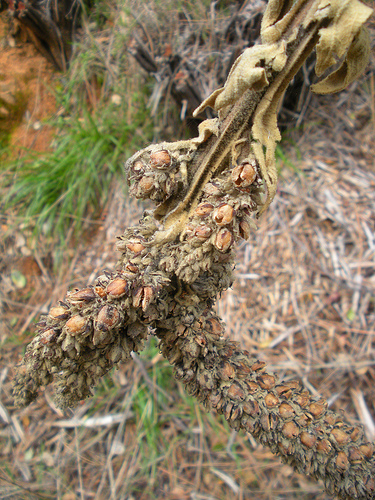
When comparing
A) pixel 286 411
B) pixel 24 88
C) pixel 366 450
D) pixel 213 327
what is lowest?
pixel 366 450

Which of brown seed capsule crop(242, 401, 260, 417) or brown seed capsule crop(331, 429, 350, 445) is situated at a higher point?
brown seed capsule crop(242, 401, 260, 417)

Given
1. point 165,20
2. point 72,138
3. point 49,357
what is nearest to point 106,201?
point 72,138

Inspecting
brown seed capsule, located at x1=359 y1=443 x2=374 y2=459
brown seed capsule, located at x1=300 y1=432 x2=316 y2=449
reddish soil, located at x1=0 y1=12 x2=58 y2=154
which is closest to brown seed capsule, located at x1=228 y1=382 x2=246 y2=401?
brown seed capsule, located at x1=300 y1=432 x2=316 y2=449

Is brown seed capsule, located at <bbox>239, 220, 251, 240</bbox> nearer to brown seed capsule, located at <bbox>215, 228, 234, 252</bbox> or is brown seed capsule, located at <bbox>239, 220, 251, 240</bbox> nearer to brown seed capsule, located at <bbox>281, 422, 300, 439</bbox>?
brown seed capsule, located at <bbox>215, 228, 234, 252</bbox>

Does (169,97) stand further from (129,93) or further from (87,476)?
(87,476)

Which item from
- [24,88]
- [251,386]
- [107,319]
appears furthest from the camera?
[24,88]

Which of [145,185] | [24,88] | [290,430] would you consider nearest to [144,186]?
[145,185]

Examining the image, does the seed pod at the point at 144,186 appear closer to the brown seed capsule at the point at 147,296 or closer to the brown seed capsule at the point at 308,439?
the brown seed capsule at the point at 147,296

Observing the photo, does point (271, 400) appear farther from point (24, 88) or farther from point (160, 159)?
point (24, 88)
